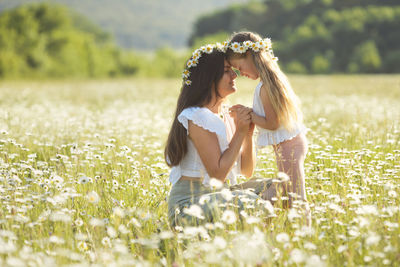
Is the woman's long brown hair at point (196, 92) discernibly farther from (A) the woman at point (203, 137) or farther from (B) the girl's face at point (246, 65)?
(B) the girl's face at point (246, 65)

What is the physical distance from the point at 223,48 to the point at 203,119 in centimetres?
74

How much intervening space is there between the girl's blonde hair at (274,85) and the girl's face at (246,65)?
0.11 ft

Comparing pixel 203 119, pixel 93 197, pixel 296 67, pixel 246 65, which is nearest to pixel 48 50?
pixel 296 67

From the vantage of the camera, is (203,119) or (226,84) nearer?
(203,119)

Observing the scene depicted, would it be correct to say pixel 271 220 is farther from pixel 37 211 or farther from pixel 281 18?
pixel 281 18

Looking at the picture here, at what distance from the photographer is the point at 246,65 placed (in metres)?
3.94

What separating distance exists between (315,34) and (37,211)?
197 ft

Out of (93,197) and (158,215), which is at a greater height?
(93,197)

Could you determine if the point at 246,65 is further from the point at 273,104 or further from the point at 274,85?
the point at 273,104

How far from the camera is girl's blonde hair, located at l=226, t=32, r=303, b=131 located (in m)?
3.79

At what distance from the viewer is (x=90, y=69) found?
52969 mm

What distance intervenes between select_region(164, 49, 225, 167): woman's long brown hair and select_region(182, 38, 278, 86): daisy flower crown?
3cm

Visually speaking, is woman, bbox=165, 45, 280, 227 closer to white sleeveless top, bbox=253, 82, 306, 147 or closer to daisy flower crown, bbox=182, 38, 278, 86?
daisy flower crown, bbox=182, 38, 278, 86

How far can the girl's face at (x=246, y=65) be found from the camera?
390 cm
